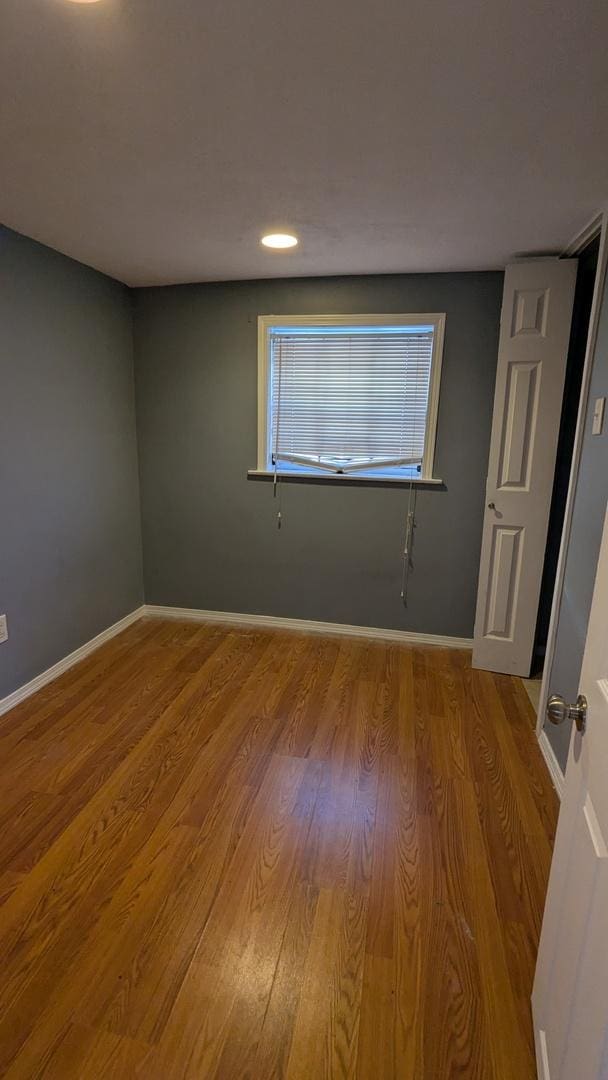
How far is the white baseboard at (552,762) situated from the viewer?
1.93m

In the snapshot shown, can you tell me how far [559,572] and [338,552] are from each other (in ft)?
4.48

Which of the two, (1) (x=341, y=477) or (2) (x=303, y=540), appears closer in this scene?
(1) (x=341, y=477)

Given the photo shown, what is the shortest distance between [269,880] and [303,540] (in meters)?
1.98

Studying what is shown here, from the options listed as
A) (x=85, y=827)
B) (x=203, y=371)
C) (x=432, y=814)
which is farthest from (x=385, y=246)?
(x=85, y=827)

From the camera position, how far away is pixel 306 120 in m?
1.34

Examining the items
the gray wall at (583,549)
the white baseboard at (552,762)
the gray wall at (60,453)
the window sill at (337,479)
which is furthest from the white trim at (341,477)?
the white baseboard at (552,762)

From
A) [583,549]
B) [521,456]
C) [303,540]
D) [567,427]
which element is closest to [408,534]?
[303,540]

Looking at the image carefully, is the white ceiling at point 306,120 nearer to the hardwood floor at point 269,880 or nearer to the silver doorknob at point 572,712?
the silver doorknob at point 572,712

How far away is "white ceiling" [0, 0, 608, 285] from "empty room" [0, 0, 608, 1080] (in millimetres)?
11

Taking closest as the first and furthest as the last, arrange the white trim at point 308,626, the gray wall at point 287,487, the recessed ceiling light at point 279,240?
1. the recessed ceiling light at point 279,240
2. the gray wall at point 287,487
3. the white trim at point 308,626

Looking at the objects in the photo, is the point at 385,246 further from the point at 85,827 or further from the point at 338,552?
the point at 85,827

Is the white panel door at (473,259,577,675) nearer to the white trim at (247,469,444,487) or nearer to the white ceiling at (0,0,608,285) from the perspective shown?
the white ceiling at (0,0,608,285)

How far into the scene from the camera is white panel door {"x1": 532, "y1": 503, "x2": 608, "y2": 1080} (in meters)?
0.75

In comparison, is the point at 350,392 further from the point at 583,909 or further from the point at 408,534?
the point at 583,909
